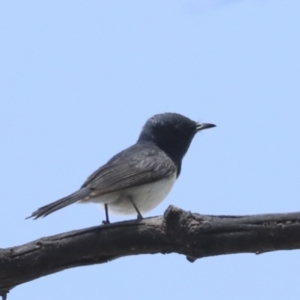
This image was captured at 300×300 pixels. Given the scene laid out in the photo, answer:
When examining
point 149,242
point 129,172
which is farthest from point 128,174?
point 149,242

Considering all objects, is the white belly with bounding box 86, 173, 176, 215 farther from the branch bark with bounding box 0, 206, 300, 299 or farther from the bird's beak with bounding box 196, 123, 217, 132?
the branch bark with bounding box 0, 206, 300, 299

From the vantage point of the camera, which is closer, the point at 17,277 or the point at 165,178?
the point at 17,277

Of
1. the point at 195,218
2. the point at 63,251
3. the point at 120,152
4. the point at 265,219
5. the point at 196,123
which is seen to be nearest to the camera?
the point at 265,219

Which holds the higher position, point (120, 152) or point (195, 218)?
point (120, 152)

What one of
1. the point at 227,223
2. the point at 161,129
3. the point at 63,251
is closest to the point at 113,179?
the point at 161,129

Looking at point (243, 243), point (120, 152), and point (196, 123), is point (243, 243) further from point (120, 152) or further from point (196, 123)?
point (196, 123)

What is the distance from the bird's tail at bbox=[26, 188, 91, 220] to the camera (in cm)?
555

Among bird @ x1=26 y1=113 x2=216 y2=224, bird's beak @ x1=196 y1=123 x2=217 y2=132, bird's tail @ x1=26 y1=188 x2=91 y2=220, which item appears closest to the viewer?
bird's tail @ x1=26 y1=188 x2=91 y2=220

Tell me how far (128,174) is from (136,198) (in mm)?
256

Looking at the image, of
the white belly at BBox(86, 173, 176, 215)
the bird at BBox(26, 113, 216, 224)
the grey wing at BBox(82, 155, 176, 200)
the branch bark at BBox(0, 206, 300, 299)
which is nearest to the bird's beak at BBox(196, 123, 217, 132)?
the bird at BBox(26, 113, 216, 224)

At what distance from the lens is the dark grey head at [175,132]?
809 cm

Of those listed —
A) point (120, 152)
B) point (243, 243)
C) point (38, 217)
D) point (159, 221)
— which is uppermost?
point (120, 152)

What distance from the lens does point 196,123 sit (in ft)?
26.7

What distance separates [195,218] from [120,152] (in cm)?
388
